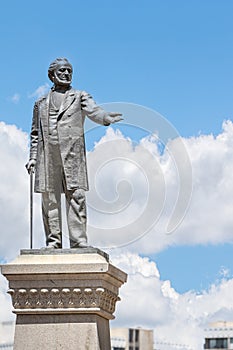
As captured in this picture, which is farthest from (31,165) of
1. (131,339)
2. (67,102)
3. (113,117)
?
(131,339)

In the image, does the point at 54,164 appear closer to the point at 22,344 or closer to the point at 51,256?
the point at 51,256

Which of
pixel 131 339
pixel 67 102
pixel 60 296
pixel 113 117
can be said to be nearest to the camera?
pixel 60 296

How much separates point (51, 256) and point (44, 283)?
1.50 ft

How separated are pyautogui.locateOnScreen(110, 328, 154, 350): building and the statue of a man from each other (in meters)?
153

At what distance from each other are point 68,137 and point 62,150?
9.7 inches

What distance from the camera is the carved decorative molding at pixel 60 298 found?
2031cm

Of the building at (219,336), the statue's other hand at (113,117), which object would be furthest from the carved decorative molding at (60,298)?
the building at (219,336)

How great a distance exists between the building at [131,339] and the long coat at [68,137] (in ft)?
501

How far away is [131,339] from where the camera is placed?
176 meters

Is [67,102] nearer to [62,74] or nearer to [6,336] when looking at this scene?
[62,74]

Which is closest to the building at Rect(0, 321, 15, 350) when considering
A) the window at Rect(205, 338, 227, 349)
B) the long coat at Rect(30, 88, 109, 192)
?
the window at Rect(205, 338, 227, 349)

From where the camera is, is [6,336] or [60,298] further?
[6,336]

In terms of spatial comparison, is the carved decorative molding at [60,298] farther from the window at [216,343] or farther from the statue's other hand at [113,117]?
the window at [216,343]

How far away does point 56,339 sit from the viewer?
67.0ft
